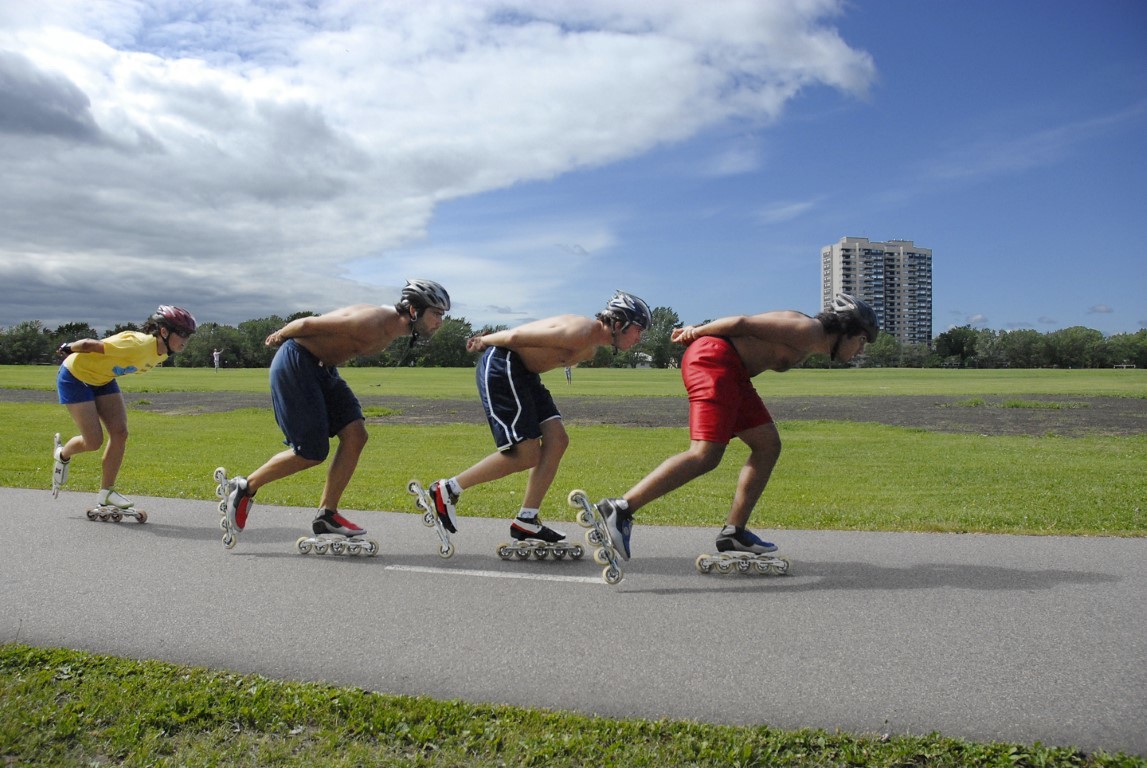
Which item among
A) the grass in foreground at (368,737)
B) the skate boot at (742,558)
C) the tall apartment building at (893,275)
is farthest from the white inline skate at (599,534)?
the tall apartment building at (893,275)

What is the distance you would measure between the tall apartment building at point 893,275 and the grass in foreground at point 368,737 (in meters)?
113

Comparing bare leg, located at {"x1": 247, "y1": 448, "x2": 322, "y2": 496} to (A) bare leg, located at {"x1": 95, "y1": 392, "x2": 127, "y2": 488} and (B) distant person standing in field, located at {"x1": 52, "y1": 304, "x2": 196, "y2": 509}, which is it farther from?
(A) bare leg, located at {"x1": 95, "y1": 392, "x2": 127, "y2": 488}

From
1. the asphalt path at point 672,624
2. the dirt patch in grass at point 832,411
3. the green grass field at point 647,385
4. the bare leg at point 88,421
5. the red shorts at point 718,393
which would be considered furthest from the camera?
the green grass field at point 647,385

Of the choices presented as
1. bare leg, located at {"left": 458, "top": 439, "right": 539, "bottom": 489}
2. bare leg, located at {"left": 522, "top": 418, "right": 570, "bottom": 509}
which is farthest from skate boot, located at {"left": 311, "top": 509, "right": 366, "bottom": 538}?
bare leg, located at {"left": 522, "top": 418, "right": 570, "bottom": 509}

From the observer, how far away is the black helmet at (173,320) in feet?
24.5

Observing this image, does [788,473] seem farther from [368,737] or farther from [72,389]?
[368,737]

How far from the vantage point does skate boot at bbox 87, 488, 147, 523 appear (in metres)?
7.50

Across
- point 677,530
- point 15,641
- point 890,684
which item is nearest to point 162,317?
point 15,641

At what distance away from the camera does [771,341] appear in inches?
221

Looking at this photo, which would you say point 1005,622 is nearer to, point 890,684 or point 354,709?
point 890,684

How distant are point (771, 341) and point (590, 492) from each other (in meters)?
5.35

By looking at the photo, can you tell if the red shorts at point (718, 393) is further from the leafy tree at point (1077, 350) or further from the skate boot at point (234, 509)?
the leafy tree at point (1077, 350)

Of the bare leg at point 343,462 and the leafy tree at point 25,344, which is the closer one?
the bare leg at point 343,462

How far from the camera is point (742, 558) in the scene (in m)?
5.61
